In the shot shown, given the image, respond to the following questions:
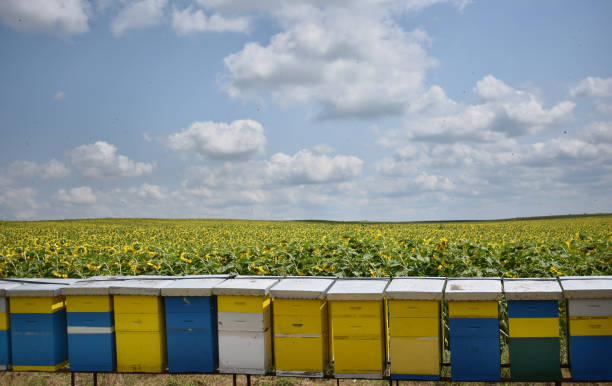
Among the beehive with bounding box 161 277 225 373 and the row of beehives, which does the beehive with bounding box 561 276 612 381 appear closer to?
the row of beehives

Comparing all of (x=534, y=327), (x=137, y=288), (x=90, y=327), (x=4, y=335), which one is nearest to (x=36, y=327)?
(x=4, y=335)

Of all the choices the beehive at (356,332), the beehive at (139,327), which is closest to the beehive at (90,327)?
the beehive at (139,327)

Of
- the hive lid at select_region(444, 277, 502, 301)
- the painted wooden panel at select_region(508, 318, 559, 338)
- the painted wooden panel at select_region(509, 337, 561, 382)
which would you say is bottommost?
the painted wooden panel at select_region(509, 337, 561, 382)

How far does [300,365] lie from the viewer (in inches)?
227

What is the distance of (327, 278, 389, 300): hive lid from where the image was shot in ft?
18.0

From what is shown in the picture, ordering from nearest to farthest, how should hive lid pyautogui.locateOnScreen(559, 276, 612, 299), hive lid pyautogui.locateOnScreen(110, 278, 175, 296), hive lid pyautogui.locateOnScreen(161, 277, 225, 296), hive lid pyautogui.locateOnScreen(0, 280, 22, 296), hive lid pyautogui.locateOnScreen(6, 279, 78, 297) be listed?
hive lid pyautogui.locateOnScreen(559, 276, 612, 299) < hive lid pyautogui.locateOnScreen(161, 277, 225, 296) < hive lid pyautogui.locateOnScreen(110, 278, 175, 296) < hive lid pyautogui.locateOnScreen(6, 279, 78, 297) < hive lid pyautogui.locateOnScreen(0, 280, 22, 296)

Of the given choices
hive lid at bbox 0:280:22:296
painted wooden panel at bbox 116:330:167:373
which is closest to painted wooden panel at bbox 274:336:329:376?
painted wooden panel at bbox 116:330:167:373

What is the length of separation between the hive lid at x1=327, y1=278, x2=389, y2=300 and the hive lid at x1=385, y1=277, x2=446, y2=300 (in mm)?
123

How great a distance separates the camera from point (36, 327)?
6316 millimetres

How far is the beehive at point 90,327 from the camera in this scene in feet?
20.0

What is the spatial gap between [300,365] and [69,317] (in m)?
3.06

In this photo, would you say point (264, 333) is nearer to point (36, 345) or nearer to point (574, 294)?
point (36, 345)

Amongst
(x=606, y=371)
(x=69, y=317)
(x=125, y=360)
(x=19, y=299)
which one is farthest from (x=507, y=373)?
(x=19, y=299)

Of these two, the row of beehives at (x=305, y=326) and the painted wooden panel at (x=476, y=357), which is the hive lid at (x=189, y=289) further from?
the painted wooden panel at (x=476, y=357)
